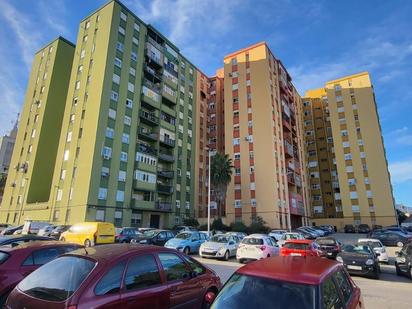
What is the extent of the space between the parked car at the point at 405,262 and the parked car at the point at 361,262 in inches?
48.3

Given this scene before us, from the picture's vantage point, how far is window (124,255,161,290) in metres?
4.38

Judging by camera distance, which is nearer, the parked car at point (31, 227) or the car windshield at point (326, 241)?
the car windshield at point (326, 241)

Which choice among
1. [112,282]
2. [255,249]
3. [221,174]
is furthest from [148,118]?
[112,282]

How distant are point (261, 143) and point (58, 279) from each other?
46388 mm

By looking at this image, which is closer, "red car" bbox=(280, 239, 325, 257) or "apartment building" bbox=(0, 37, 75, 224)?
"red car" bbox=(280, 239, 325, 257)

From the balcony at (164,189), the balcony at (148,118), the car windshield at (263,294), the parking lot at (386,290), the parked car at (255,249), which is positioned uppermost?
the balcony at (148,118)

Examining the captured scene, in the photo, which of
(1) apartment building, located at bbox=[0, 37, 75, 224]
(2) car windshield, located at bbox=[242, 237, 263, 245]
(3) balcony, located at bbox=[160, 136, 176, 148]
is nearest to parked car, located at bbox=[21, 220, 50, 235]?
(1) apartment building, located at bbox=[0, 37, 75, 224]

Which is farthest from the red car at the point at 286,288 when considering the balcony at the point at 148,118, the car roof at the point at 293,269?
the balcony at the point at 148,118

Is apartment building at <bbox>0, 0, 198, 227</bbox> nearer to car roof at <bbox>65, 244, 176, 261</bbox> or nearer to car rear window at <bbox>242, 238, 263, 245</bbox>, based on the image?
car rear window at <bbox>242, 238, 263, 245</bbox>

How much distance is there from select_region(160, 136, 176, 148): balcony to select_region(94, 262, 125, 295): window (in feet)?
147

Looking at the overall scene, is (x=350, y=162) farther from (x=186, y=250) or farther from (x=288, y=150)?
(x=186, y=250)

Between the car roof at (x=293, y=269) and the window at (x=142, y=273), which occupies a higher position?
the car roof at (x=293, y=269)

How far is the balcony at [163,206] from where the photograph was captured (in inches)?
1751

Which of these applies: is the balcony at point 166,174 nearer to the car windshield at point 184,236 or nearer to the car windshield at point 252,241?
the car windshield at point 184,236
